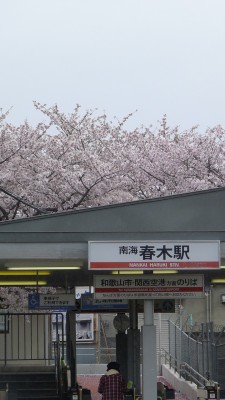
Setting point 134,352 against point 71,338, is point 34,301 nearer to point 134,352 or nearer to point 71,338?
point 134,352

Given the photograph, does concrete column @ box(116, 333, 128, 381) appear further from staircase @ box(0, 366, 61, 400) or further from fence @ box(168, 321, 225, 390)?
staircase @ box(0, 366, 61, 400)

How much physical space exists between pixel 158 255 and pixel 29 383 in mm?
10072

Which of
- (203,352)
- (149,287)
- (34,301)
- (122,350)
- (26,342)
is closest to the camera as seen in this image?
(149,287)

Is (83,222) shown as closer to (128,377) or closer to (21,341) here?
(128,377)

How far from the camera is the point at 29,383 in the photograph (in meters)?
23.5

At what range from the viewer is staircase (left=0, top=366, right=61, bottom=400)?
23.0 meters

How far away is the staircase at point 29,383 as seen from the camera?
75.4 ft

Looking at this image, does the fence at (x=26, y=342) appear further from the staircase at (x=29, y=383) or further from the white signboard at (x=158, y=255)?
the white signboard at (x=158, y=255)

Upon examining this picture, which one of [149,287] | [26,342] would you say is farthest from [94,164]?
[149,287]

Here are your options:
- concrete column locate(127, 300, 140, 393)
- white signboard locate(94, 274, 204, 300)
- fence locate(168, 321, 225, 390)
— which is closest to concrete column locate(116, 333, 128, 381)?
concrete column locate(127, 300, 140, 393)

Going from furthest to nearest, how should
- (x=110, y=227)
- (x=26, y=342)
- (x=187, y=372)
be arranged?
(x=187, y=372), (x=26, y=342), (x=110, y=227)

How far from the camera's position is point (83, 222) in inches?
586

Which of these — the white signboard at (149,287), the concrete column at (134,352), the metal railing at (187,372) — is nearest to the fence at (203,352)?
the metal railing at (187,372)

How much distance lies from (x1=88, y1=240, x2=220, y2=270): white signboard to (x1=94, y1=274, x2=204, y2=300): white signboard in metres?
1.24
